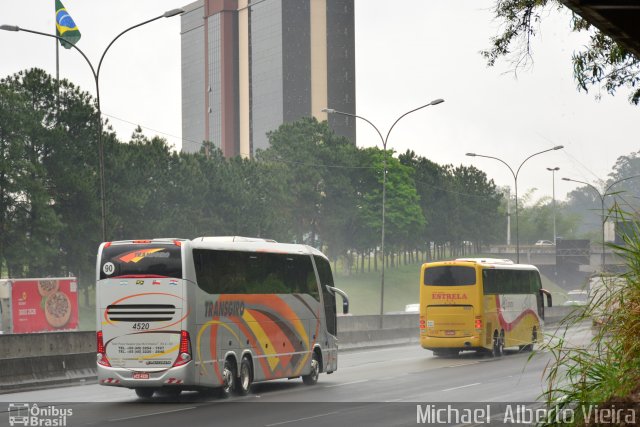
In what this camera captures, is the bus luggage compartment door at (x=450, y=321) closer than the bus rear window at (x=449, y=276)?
Yes

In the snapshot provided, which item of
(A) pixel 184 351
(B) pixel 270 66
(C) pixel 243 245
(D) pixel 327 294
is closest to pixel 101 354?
(A) pixel 184 351

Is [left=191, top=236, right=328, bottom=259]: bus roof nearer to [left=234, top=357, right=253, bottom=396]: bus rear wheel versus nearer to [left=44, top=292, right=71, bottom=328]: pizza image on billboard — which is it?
[left=234, top=357, right=253, bottom=396]: bus rear wheel

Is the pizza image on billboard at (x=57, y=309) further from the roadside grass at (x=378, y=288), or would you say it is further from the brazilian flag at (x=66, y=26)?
the roadside grass at (x=378, y=288)

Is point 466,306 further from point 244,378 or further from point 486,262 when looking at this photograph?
point 244,378

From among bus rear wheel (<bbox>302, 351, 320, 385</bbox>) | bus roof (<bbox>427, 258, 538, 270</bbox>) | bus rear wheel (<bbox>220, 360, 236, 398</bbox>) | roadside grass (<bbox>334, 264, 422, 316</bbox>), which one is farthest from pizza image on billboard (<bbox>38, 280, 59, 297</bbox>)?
roadside grass (<bbox>334, 264, 422, 316</bbox>)

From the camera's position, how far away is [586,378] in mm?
9906

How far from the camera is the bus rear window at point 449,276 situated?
116 feet

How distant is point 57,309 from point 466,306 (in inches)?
951

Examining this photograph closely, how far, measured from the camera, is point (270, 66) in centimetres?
16912

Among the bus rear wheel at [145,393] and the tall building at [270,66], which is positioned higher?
the tall building at [270,66]

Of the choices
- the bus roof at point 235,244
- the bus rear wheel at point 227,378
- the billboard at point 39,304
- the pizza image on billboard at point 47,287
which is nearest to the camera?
the bus roof at point 235,244

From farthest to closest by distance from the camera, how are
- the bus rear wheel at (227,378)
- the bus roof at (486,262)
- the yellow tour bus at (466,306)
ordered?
the bus roof at (486,262)
the yellow tour bus at (466,306)
the bus rear wheel at (227,378)

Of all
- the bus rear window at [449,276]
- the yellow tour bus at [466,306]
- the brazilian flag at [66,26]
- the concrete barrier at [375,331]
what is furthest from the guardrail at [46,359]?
the brazilian flag at [66,26]

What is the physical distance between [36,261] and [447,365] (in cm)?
4781
